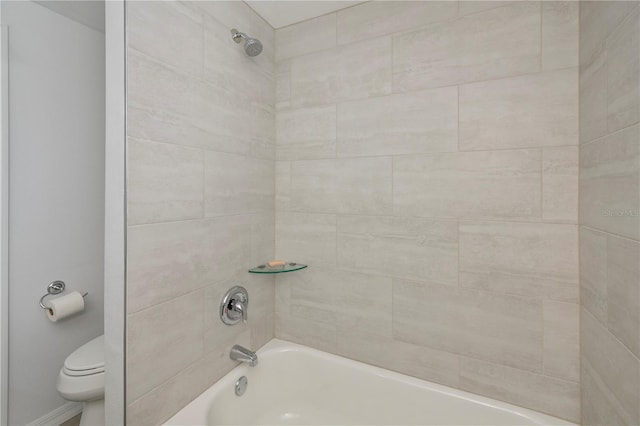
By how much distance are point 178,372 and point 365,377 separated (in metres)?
0.86

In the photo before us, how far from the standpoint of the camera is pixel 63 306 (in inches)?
56.3

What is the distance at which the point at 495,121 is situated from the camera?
1.18 metres

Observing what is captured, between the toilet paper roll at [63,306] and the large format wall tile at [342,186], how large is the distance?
1.23 meters

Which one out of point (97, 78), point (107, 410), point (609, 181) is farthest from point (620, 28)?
point (97, 78)

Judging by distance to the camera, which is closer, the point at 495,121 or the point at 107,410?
the point at 107,410

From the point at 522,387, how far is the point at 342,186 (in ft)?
3.81

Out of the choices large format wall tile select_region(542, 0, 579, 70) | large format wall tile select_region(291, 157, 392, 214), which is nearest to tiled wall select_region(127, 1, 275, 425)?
large format wall tile select_region(291, 157, 392, 214)

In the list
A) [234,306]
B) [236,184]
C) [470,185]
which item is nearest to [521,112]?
[470,185]

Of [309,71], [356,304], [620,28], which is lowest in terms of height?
[356,304]

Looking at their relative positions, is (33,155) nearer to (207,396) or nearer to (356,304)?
(207,396)

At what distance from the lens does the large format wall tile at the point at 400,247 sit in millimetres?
1281

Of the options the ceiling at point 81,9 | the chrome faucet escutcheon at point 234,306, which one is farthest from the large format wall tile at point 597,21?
the ceiling at point 81,9

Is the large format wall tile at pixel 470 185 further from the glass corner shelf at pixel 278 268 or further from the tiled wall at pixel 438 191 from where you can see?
the glass corner shelf at pixel 278 268

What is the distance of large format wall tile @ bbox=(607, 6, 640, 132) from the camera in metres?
0.71
